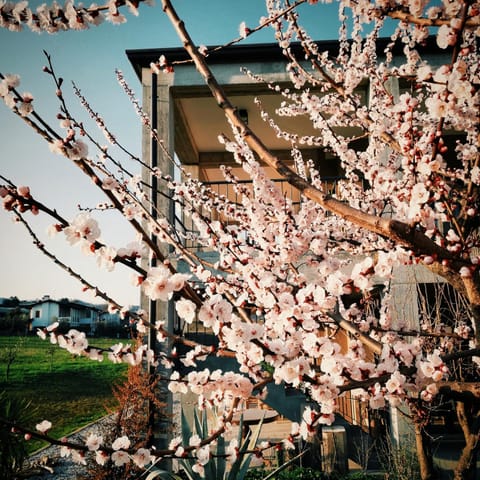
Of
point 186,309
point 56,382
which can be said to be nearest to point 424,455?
point 186,309

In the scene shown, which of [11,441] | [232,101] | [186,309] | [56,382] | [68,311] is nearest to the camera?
[186,309]

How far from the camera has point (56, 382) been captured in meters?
14.2

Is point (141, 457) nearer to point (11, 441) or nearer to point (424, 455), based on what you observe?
point (424, 455)

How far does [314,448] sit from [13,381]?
12.4 m

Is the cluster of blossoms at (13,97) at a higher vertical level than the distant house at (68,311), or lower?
higher

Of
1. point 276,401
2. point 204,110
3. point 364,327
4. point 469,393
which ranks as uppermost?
point 204,110

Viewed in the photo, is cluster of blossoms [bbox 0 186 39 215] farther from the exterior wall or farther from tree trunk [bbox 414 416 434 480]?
the exterior wall

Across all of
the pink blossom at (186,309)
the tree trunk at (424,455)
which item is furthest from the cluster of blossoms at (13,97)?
the tree trunk at (424,455)

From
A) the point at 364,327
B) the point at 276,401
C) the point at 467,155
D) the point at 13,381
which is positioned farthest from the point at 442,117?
the point at 13,381

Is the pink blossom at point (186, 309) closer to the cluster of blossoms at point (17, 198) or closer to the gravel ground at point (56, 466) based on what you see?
the cluster of blossoms at point (17, 198)

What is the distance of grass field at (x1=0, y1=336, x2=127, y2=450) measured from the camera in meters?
11.9

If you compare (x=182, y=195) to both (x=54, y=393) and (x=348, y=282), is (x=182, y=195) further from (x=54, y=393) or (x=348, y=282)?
(x=54, y=393)

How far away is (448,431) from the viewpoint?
245 inches

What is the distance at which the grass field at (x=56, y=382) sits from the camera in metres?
11.9
